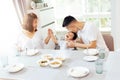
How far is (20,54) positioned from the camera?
2148 mm

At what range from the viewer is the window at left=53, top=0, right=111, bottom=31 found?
434 cm

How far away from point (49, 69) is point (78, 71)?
0.28 m

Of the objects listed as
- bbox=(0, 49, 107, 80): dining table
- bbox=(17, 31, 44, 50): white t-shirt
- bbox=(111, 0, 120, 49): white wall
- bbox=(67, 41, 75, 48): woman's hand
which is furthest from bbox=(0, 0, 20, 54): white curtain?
bbox=(111, 0, 120, 49): white wall

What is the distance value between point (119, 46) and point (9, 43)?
1839mm

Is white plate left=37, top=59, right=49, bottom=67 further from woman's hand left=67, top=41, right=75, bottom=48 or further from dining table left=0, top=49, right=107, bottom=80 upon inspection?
woman's hand left=67, top=41, right=75, bottom=48

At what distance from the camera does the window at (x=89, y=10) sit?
4344 millimetres

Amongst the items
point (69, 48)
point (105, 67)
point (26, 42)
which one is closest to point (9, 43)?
point (26, 42)

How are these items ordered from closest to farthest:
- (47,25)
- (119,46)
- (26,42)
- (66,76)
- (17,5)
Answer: (66,76) → (26,42) → (17,5) → (119,46) → (47,25)

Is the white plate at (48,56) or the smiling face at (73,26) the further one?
the smiling face at (73,26)

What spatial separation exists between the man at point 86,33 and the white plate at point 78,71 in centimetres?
55

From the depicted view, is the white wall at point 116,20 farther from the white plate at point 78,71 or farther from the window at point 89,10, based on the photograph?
the white plate at point 78,71

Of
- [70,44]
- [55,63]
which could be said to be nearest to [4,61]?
[55,63]

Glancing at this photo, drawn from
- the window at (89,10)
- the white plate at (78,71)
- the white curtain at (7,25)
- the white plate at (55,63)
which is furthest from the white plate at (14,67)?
the window at (89,10)

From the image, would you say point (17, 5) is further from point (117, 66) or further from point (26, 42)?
point (117, 66)
